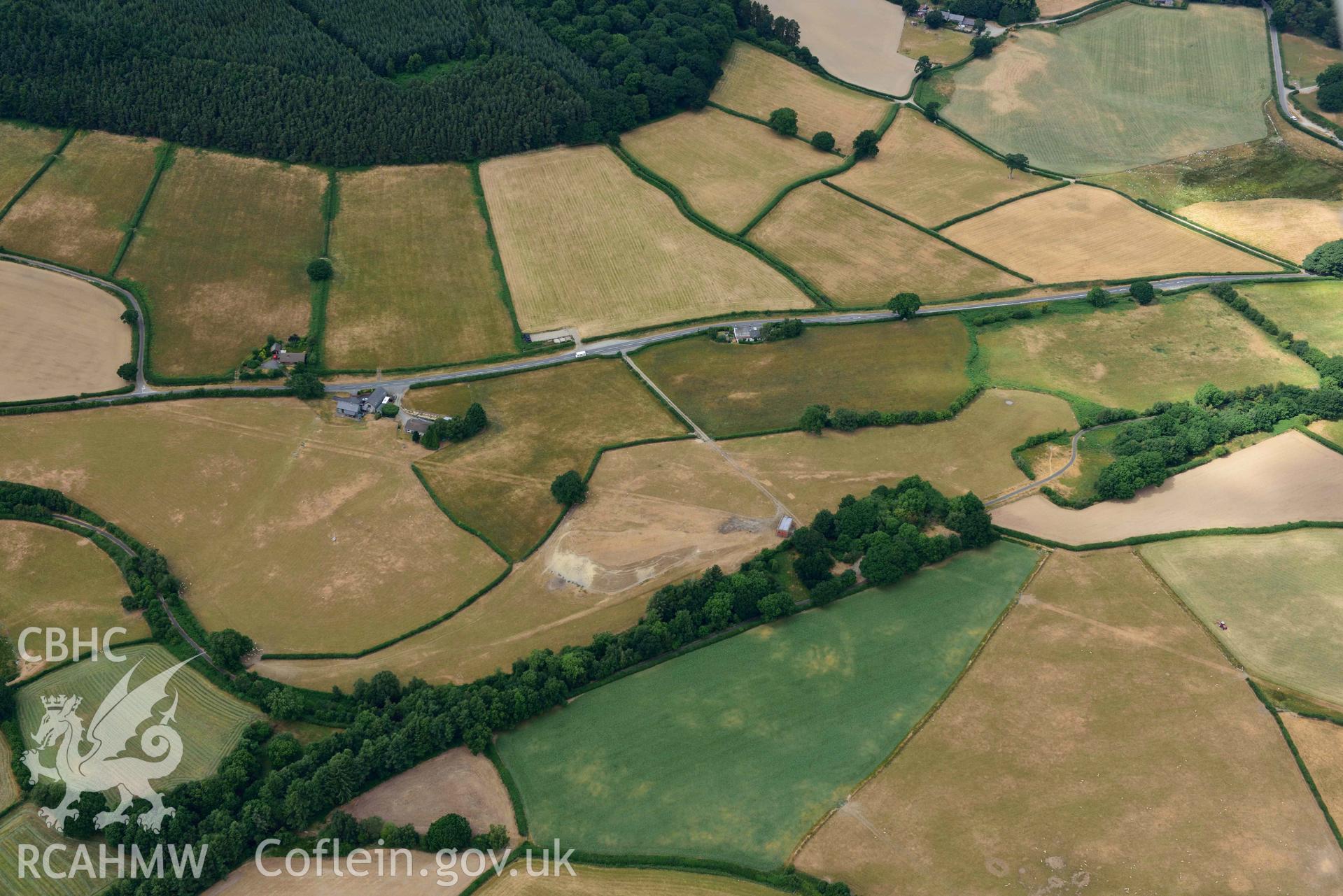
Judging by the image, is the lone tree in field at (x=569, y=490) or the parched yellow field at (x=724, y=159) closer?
the lone tree in field at (x=569, y=490)

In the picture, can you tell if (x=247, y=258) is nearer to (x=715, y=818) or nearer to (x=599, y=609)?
(x=599, y=609)

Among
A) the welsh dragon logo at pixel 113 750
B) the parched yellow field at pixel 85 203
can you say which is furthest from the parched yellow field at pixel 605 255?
the welsh dragon logo at pixel 113 750

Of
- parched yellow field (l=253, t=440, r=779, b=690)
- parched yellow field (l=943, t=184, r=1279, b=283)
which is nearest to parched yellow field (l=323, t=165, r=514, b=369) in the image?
parched yellow field (l=253, t=440, r=779, b=690)

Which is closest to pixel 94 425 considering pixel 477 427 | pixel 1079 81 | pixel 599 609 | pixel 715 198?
pixel 477 427

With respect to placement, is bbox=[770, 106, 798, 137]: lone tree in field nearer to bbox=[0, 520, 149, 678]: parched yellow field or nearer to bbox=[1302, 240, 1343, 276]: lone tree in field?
bbox=[1302, 240, 1343, 276]: lone tree in field

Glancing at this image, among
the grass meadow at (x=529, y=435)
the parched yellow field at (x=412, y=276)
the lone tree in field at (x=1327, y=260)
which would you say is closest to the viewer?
the grass meadow at (x=529, y=435)

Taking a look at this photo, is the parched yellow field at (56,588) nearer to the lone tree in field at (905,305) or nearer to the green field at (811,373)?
the green field at (811,373)
